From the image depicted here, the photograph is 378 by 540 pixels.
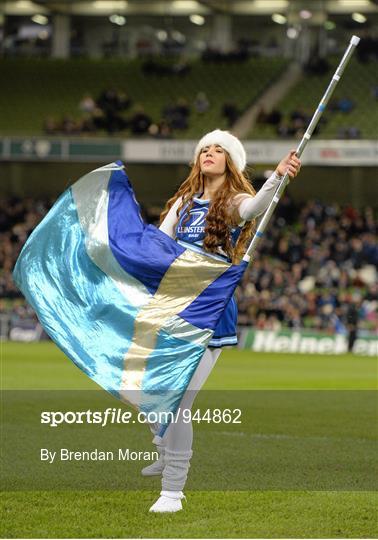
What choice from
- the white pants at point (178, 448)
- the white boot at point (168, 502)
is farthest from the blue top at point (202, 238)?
the white boot at point (168, 502)

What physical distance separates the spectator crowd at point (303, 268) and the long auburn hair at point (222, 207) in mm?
23463

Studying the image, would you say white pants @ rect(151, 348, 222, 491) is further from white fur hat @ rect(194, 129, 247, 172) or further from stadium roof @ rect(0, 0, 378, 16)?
stadium roof @ rect(0, 0, 378, 16)

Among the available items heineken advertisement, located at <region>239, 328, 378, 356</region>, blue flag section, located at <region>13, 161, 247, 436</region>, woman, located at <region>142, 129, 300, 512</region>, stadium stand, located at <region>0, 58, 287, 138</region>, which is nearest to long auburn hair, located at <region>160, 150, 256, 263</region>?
woman, located at <region>142, 129, 300, 512</region>

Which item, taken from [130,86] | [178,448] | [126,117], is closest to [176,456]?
[178,448]

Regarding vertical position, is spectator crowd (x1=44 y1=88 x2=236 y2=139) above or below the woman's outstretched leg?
below

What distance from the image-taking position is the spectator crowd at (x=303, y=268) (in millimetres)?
31641

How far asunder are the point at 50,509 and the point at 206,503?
1000 mm

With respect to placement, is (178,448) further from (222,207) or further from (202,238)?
(222,207)

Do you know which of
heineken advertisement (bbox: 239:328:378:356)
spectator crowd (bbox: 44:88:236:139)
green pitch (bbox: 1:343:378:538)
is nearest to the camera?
green pitch (bbox: 1:343:378:538)

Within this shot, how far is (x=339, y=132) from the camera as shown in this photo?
39.5 m

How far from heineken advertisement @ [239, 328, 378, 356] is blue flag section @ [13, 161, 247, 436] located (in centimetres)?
2291

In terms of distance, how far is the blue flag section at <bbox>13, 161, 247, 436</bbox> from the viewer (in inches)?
271

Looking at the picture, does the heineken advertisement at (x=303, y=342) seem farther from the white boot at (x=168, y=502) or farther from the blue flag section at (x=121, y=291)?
the white boot at (x=168, y=502)

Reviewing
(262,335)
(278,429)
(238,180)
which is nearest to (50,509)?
(238,180)
